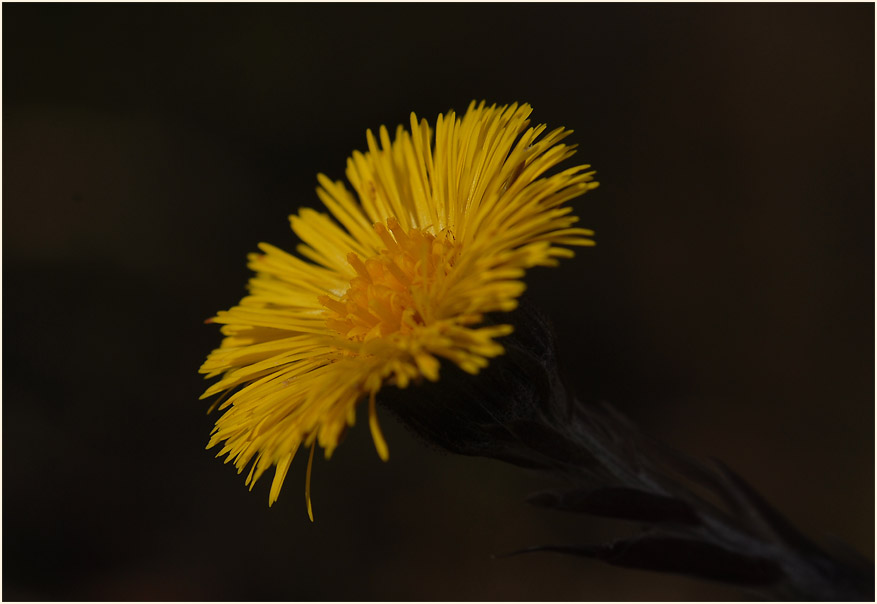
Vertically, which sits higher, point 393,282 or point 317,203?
point 317,203

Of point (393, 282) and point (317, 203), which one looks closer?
point (393, 282)

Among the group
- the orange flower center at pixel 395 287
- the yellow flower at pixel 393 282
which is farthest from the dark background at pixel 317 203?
the orange flower center at pixel 395 287

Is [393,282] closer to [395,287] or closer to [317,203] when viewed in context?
[395,287]

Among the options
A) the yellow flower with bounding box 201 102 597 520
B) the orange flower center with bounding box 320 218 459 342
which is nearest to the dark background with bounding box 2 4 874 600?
the yellow flower with bounding box 201 102 597 520

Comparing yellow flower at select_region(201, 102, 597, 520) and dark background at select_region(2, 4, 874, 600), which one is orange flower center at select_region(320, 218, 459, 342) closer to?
yellow flower at select_region(201, 102, 597, 520)

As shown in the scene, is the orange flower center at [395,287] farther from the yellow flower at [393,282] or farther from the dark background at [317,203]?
the dark background at [317,203]

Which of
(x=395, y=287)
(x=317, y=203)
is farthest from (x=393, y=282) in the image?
(x=317, y=203)
